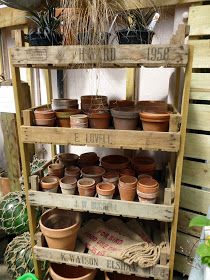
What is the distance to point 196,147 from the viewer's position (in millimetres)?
1483

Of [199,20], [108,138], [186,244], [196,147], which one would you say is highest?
[199,20]

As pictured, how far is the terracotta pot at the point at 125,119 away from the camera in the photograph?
3.85ft

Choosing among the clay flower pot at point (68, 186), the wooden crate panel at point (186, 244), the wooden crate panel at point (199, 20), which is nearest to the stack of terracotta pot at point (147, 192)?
the clay flower pot at point (68, 186)

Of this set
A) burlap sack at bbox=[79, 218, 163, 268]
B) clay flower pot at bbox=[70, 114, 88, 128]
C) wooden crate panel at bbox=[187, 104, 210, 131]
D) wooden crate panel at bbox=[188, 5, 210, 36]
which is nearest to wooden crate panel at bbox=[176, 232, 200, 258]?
burlap sack at bbox=[79, 218, 163, 268]

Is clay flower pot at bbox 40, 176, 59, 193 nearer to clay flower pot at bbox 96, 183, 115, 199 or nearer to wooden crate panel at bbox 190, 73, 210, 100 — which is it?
clay flower pot at bbox 96, 183, 115, 199

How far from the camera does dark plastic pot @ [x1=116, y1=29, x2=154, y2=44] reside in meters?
1.05

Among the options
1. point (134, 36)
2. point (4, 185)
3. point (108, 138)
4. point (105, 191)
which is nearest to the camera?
point (134, 36)

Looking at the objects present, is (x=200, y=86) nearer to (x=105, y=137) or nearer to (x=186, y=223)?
(x=105, y=137)

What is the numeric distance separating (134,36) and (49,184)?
873 millimetres

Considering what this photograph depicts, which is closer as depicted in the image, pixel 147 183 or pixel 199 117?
pixel 147 183

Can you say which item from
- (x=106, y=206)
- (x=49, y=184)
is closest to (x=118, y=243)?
(x=106, y=206)

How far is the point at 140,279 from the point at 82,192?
70 centimetres

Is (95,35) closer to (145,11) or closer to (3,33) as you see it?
(145,11)

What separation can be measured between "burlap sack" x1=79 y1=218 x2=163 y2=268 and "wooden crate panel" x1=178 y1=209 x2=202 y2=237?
0.34 metres
